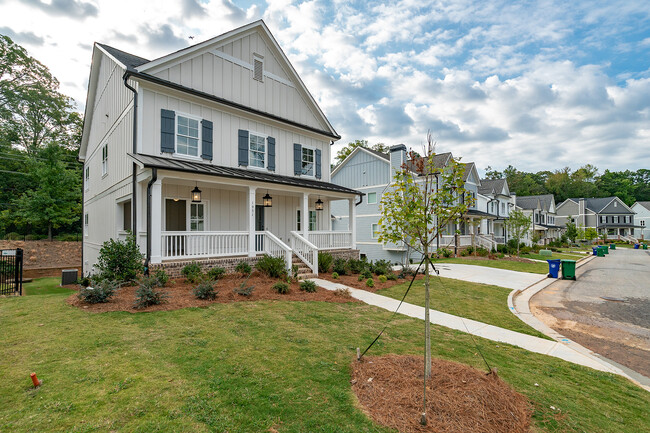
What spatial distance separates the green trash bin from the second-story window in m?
18.3

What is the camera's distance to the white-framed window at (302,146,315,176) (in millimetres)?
15758

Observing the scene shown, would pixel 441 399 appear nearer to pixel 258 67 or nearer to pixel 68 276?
pixel 258 67

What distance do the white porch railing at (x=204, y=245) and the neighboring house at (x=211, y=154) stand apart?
0.04 meters

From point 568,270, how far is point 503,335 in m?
12.1

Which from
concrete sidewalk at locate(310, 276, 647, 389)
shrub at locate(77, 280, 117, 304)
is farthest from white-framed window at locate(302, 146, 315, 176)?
shrub at locate(77, 280, 117, 304)

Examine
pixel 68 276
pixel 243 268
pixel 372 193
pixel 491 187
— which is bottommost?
pixel 68 276

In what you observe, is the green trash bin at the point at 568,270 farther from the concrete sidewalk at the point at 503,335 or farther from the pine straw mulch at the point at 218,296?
the pine straw mulch at the point at 218,296

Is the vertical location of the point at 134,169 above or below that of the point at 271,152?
below

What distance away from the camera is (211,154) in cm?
1190

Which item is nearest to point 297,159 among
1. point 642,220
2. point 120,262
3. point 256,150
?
point 256,150

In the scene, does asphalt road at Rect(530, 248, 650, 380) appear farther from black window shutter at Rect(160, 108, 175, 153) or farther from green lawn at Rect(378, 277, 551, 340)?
black window shutter at Rect(160, 108, 175, 153)

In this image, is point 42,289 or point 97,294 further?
point 42,289

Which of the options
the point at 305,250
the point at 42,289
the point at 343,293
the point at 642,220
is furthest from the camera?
the point at 642,220

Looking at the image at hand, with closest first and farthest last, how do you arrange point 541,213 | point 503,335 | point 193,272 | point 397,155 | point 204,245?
→ point 503,335 → point 193,272 → point 204,245 → point 397,155 → point 541,213
